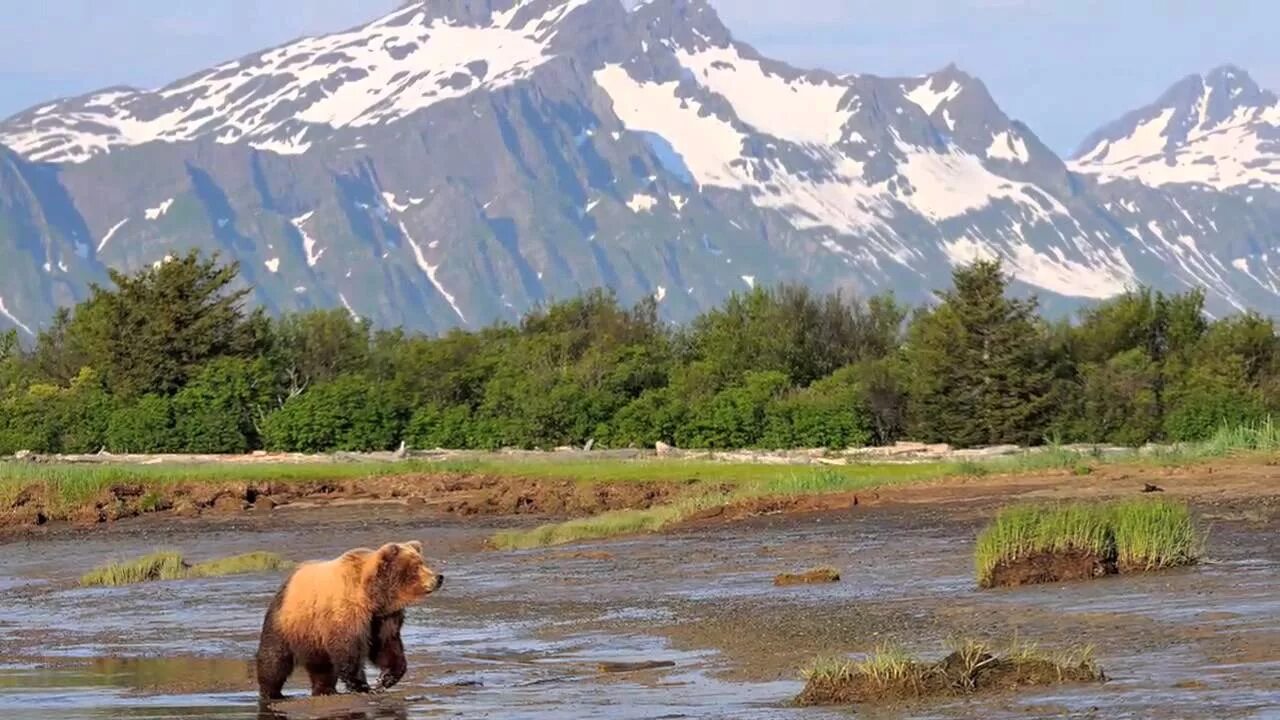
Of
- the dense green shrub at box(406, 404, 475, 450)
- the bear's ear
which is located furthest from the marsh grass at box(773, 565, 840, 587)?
the dense green shrub at box(406, 404, 475, 450)

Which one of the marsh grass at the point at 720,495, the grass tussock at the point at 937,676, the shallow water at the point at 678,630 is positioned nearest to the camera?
the grass tussock at the point at 937,676

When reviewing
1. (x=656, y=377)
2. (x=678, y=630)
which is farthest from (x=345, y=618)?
(x=656, y=377)

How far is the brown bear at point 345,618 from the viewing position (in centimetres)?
1587

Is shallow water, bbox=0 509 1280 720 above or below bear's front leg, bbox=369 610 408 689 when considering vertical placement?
below

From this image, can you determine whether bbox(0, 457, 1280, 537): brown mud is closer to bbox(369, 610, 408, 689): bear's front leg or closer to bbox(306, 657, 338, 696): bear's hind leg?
bbox(369, 610, 408, 689): bear's front leg

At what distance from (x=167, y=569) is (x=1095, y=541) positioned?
14.3m

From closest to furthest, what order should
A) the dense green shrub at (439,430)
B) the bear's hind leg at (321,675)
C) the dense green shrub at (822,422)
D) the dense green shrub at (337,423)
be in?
the bear's hind leg at (321,675)
the dense green shrub at (822,422)
the dense green shrub at (337,423)
the dense green shrub at (439,430)

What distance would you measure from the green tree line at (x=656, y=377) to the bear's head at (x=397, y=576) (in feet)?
134

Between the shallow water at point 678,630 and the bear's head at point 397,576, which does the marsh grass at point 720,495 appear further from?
the bear's head at point 397,576

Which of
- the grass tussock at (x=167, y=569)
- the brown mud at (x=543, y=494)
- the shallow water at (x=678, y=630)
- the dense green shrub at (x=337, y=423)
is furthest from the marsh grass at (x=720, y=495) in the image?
the dense green shrub at (x=337, y=423)

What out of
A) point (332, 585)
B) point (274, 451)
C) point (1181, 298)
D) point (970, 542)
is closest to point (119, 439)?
point (274, 451)

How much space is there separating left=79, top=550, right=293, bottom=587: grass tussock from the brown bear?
14706mm

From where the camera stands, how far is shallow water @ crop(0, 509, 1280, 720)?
15672mm

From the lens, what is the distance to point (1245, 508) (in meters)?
30.1
